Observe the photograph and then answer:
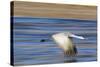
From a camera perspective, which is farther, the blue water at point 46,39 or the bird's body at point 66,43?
the bird's body at point 66,43

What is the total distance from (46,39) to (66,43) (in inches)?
8.0

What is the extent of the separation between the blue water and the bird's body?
0.11ft

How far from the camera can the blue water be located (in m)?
1.65

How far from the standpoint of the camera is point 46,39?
1.73 m

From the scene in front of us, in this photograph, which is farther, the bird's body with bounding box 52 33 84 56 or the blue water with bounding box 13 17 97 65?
the bird's body with bounding box 52 33 84 56

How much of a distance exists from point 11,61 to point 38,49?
25 centimetres

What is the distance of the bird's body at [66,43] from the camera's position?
178 cm

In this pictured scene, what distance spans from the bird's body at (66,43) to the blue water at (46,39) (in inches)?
1.4

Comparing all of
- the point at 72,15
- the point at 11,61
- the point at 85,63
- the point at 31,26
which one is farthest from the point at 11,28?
the point at 85,63

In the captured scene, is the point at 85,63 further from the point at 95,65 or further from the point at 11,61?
the point at 11,61

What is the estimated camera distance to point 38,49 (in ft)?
5.58

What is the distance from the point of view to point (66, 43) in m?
1.81

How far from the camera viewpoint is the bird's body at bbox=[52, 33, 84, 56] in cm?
178

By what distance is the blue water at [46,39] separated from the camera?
1.65 m
